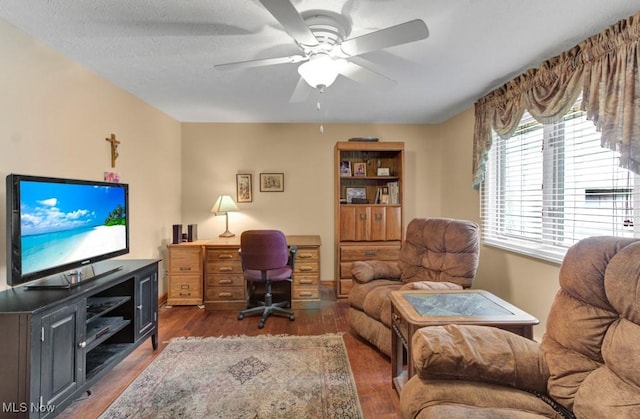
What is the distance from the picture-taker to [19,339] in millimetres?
1437

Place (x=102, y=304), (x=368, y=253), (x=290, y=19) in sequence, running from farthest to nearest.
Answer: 1. (x=368, y=253)
2. (x=102, y=304)
3. (x=290, y=19)

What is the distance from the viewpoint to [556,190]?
7.79ft

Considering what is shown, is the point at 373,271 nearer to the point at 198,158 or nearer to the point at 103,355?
the point at 103,355

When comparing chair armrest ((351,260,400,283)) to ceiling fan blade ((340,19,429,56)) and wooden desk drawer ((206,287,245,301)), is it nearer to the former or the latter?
wooden desk drawer ((206,287,245,301))

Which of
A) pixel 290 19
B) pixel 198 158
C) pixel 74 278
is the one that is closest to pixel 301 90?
pixel 290 19

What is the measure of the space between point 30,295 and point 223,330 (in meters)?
1.57

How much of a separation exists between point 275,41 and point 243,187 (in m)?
2.41

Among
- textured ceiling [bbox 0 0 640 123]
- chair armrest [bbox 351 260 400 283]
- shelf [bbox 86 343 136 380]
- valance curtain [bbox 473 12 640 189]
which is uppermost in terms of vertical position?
textured ceiling [bbox 0 0 640 123]

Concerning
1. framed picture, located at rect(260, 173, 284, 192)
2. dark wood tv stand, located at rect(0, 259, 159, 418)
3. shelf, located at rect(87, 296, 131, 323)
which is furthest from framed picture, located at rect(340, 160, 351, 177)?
shelf, located at rect(87, 296, 131, 323)

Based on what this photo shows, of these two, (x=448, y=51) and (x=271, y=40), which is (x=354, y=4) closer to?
(x=271, y=40)

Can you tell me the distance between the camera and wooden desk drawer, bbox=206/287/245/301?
3447 mm

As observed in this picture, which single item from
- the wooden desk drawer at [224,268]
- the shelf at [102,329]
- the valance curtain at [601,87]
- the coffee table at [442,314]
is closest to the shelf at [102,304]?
the shelf at [102,329]

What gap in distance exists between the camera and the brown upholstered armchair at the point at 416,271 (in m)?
2.39

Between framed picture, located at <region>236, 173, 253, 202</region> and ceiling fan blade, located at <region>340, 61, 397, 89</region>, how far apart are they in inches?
96.8
